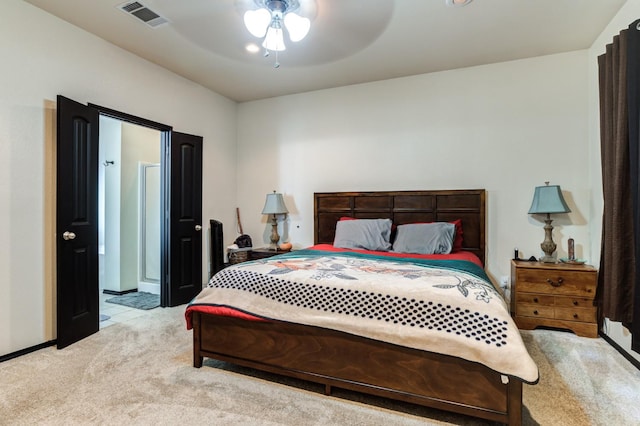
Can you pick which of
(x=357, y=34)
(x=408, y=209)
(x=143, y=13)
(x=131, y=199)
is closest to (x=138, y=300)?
(x=131, y=199)

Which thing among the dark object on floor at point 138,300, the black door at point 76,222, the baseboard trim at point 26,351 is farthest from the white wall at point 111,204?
the baseboard trim at point 26,351

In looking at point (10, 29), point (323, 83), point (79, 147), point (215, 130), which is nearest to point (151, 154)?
point (215, 130)

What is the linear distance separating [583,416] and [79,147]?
3978 mm

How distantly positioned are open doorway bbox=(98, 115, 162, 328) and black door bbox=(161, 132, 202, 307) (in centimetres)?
67

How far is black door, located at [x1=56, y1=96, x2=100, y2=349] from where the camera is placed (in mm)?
2646

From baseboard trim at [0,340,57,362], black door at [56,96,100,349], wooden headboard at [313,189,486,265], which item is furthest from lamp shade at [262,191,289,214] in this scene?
baseboard trim at [0,340,57,362]

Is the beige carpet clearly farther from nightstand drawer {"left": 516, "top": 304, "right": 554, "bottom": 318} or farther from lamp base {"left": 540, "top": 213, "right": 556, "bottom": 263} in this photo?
lamp base {"left": 540, "top": 213, "right": 556, "bottom": 263}

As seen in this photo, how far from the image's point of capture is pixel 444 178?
3789 mm

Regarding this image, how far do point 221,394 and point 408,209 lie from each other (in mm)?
2720

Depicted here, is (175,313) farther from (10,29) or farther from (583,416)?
(583,416)

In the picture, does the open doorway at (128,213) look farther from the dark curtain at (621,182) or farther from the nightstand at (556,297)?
the dark curtain at (621,182)

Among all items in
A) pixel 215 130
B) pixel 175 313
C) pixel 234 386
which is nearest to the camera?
pixel 234 386

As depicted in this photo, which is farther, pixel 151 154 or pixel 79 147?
pixel 151 154

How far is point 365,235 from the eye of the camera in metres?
3.59
